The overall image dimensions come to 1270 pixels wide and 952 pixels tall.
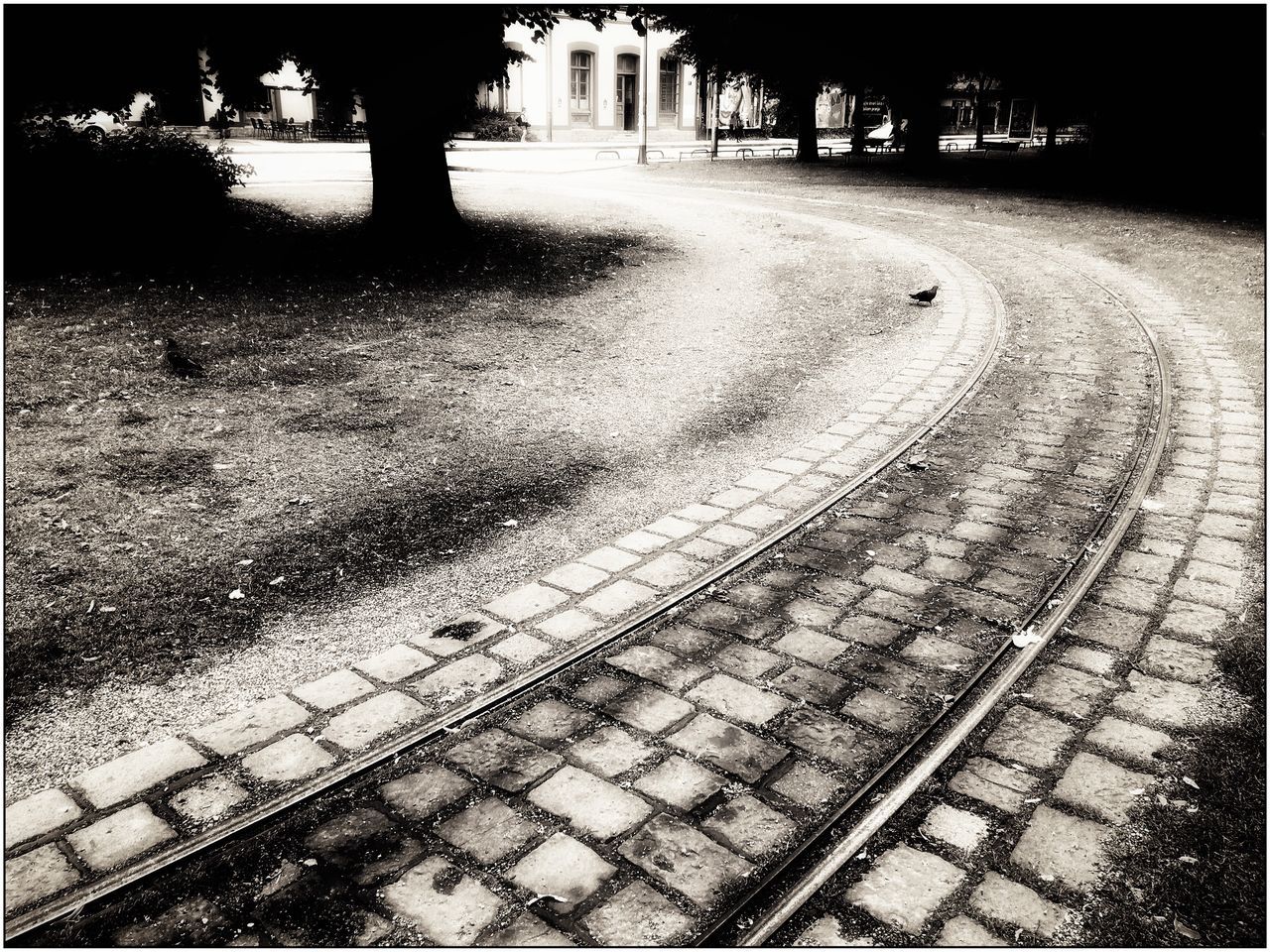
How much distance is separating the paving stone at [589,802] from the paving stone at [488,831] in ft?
0.36

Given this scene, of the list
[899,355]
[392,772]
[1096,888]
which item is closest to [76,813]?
[392,772]

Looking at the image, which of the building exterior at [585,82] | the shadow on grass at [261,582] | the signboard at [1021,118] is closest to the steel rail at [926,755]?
the shadow on grass at [261,582]

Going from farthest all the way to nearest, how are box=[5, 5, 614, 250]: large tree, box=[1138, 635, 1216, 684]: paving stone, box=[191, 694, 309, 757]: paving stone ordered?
box=[5, 5, 614, 250]: large tree < box=[1138, 635, 1216, 684]: paving stone < box=[191, 694, 309, 757]: paving stone

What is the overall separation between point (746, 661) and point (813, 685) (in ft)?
1.03

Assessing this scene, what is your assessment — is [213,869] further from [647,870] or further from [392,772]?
[647,870]

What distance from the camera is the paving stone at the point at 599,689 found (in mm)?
3385

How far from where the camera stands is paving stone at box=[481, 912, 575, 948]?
7.68 feet

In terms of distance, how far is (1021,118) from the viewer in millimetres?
56875

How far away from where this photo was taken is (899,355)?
818cm

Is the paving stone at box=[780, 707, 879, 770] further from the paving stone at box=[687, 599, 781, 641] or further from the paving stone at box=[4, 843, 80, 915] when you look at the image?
the paving stone at box=[4, 843, 80, 915]

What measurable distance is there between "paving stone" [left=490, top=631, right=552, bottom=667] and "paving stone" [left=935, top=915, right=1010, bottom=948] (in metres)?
1.91

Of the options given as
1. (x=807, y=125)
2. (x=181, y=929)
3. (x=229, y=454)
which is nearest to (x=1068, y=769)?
(x=181, y=929)

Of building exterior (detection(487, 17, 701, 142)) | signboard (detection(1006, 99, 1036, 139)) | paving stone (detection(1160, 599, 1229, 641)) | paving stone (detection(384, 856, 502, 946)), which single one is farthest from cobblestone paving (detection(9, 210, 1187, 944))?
signboard (detection(1006, 99, 1036, 139))

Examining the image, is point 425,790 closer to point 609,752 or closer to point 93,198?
point 609,752
